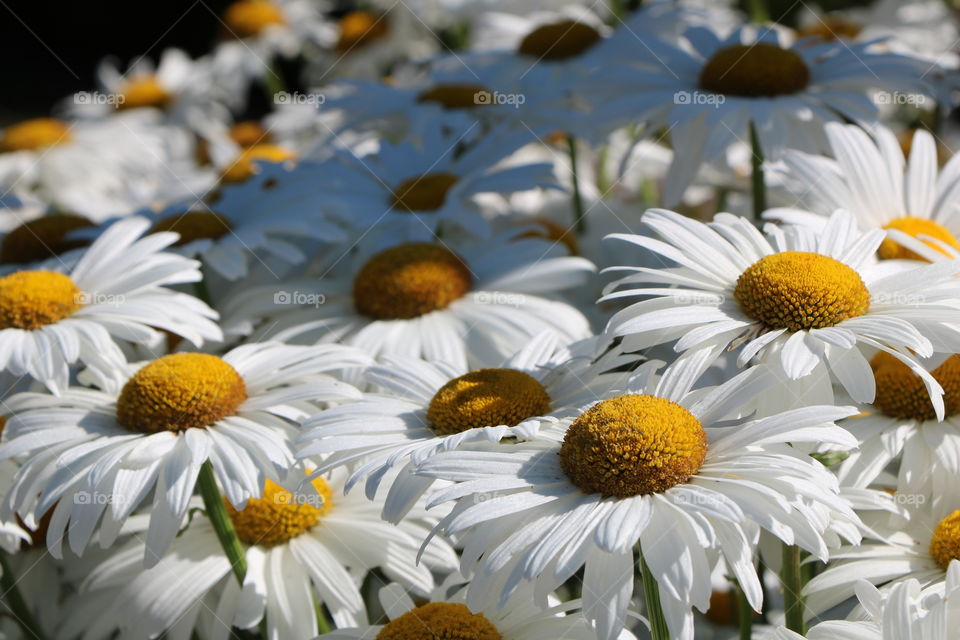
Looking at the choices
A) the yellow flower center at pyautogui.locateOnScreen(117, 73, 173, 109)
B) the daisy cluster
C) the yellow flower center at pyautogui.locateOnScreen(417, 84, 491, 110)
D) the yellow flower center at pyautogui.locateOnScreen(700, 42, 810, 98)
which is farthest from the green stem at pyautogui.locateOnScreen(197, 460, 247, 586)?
the yellow flower center at pyautogui.locateOnScreen(117, 73, 173, 109)

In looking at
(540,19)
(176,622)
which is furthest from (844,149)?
(540,19)

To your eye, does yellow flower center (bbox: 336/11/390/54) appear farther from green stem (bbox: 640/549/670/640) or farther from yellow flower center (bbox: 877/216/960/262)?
green stem (bbox: 640/549/670/640)

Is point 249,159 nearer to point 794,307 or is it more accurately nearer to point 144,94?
point 144,94

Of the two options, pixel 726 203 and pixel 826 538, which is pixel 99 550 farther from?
pixel 726 203

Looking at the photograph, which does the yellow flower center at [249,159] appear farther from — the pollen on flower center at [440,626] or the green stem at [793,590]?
the green stem at [793,590]

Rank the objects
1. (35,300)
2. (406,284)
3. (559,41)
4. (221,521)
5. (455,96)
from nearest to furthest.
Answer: (221,521), (35,300), (406,284), (455,96), (559,41)

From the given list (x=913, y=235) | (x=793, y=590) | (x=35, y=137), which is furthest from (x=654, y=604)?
(x=35, y=137)
